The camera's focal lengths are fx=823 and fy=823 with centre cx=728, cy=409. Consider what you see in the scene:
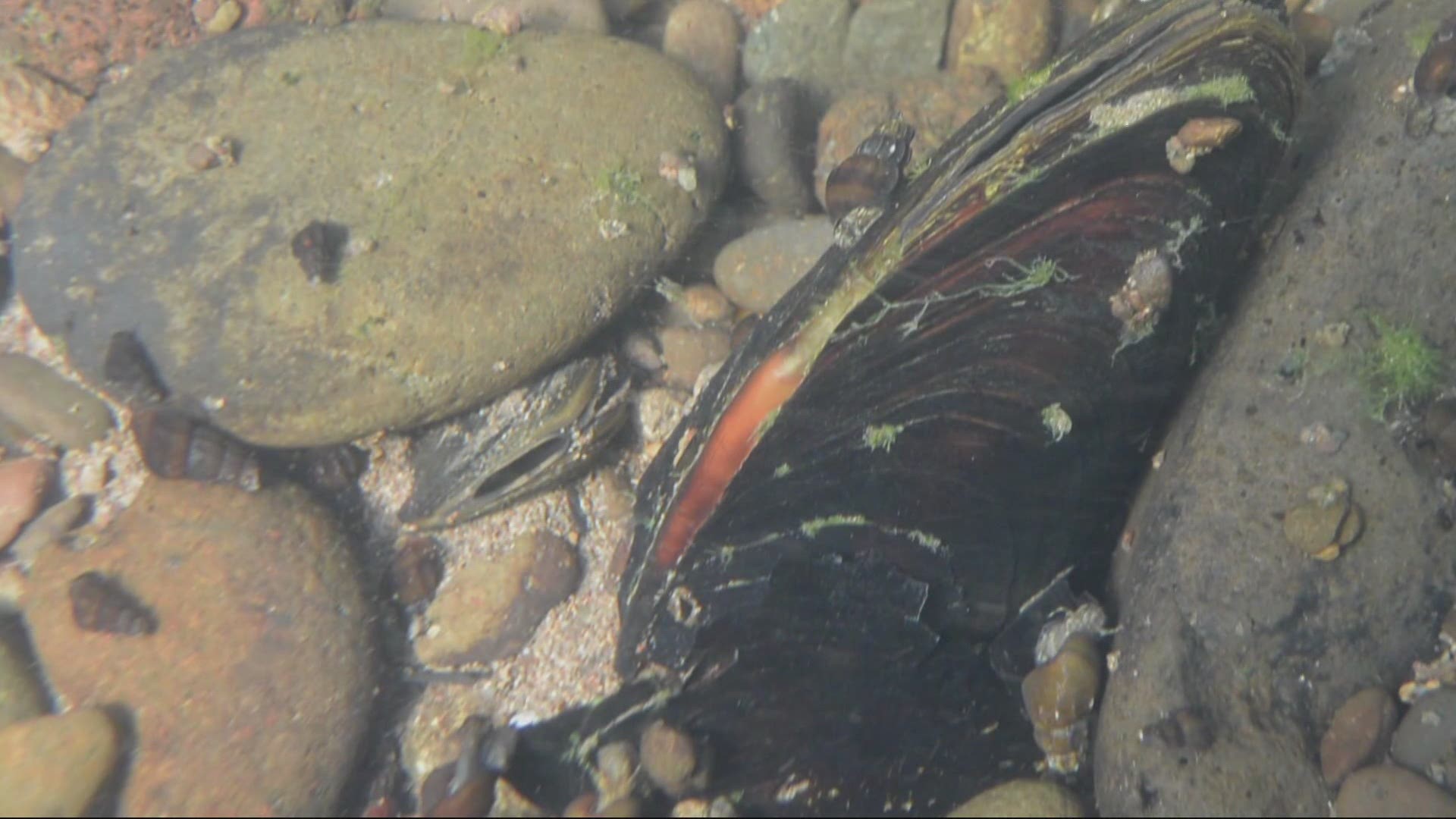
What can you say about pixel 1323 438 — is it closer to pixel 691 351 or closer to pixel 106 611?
pixel 691 351

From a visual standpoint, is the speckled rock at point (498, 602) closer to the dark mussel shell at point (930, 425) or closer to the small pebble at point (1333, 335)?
the dark mussel shell at point (930, 425)

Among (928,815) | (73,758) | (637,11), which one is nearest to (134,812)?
(73,758)

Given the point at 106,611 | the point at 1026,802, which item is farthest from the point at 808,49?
the point at 106,611

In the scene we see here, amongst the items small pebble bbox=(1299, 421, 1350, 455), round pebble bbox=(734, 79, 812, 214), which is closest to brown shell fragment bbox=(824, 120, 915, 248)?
round pebble bbox=(734, 79, 812, 214)

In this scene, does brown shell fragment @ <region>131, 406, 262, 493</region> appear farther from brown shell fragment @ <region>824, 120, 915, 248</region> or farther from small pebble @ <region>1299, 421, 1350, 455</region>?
small pebble @ <region>1299, 421, 1350, 455</region>

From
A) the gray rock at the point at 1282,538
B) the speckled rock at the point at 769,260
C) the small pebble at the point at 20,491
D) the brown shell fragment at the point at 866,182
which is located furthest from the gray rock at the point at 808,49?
the small pebble at the point at 20,491

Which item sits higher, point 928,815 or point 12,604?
point 12,604

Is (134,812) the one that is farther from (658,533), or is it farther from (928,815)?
(928,815)
